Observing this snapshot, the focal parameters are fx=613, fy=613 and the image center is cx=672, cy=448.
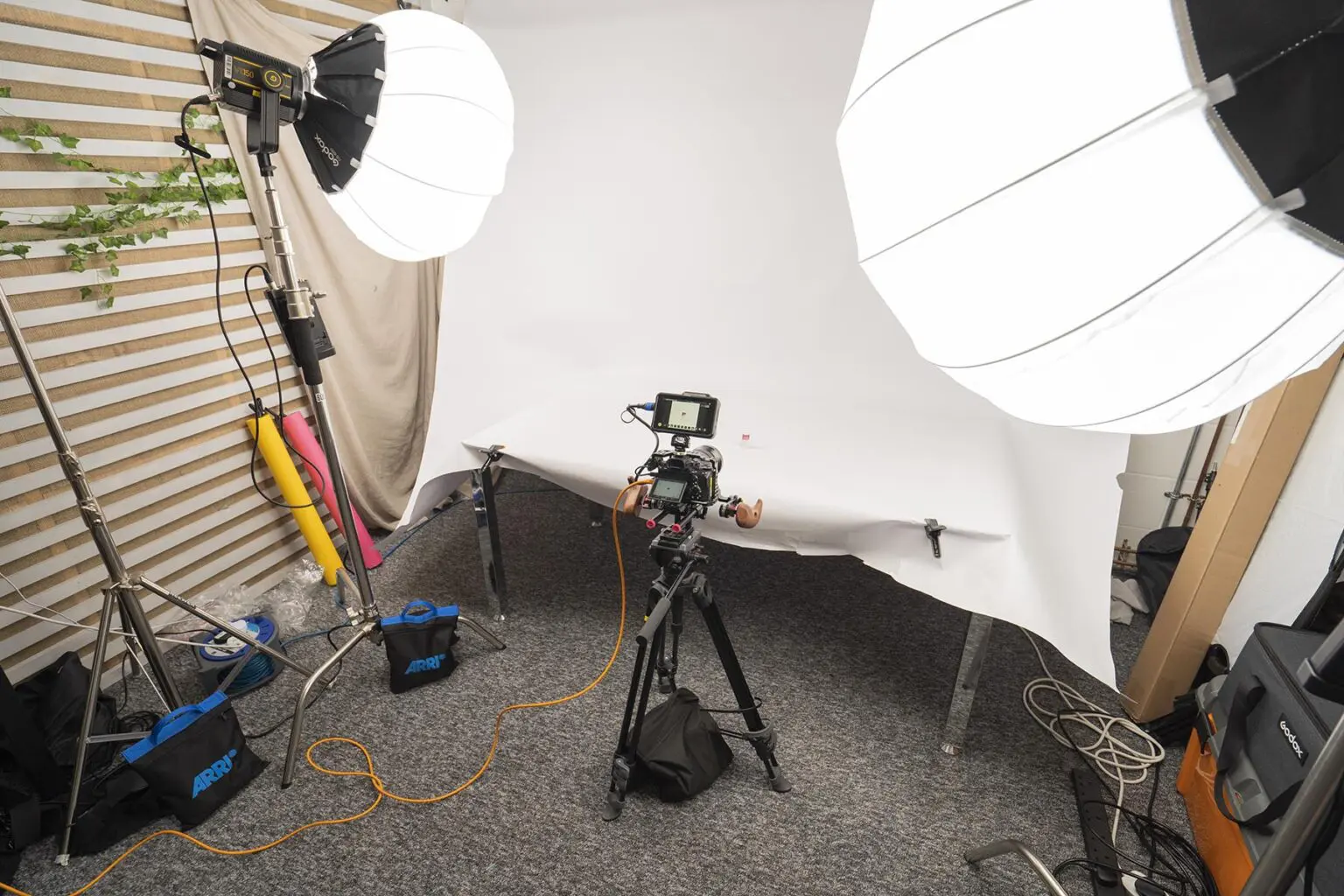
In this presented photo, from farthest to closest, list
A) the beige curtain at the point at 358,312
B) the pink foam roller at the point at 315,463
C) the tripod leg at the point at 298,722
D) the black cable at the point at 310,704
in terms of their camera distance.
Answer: the pink foam roller at the point at 315,463, the beige curtain at the point at 358,312, the black cable at the point at 310,704, the tripod leg at the point at 298,722

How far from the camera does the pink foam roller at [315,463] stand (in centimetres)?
235

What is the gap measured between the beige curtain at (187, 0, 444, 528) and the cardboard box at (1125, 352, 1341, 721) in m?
2.82

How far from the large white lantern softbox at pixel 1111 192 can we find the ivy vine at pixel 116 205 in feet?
7.26

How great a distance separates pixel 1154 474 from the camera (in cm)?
233

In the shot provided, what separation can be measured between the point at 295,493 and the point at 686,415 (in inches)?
70.3

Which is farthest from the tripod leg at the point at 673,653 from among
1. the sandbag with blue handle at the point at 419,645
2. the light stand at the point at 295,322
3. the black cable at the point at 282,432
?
the black cable at the point at 282,432

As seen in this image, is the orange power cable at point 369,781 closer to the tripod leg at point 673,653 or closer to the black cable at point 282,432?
the tripod leg at point 673,653

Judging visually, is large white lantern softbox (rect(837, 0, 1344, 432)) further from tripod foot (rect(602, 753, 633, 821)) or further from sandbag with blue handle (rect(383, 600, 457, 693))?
sandbag with blue handle (rect(383, 600, 457, 693))

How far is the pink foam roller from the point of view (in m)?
2.35

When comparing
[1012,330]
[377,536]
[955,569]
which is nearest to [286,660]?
[377,536]

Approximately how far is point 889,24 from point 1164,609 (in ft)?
6.47

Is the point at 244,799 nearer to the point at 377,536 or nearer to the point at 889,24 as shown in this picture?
the point at 377,536

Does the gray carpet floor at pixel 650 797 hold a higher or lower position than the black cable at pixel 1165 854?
lower

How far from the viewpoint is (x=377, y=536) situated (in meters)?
2.74
